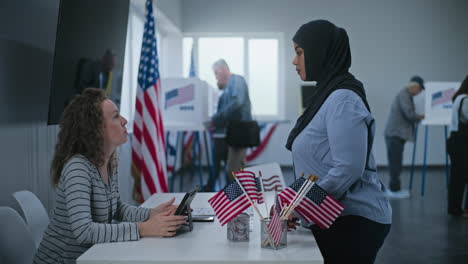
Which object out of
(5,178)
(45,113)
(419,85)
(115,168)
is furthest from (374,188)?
(419,85)

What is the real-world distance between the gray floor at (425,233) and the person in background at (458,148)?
7.6 inches

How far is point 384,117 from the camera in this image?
889 cm

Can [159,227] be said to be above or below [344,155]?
below

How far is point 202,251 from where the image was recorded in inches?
57.9

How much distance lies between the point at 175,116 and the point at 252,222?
3.78 meters

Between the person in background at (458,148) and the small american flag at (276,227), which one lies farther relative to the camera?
the person in background at (458,148)

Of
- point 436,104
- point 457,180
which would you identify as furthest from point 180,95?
point 436,104

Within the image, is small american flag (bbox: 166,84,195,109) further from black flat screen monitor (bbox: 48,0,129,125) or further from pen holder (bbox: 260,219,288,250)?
pen holder (bbox: 260,219,288,250)

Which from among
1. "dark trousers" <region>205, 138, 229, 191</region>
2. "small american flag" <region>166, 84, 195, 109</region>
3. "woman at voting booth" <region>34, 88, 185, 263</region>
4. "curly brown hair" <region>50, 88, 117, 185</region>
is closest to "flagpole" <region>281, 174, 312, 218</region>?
"woman at voting booth" <region>34, 88, 185, 263</region>

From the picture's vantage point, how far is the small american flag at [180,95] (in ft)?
18.1

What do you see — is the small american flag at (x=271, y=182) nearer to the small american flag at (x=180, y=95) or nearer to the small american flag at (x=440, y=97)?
the small american flag at (x=180, y=95)

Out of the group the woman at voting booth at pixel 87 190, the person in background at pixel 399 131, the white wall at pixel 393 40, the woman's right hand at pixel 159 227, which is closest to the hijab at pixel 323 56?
the woman's right hand at pixel 159 227

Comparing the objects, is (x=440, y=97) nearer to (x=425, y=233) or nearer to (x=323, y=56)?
(x=425, y=233)

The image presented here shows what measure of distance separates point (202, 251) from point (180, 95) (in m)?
4.17
